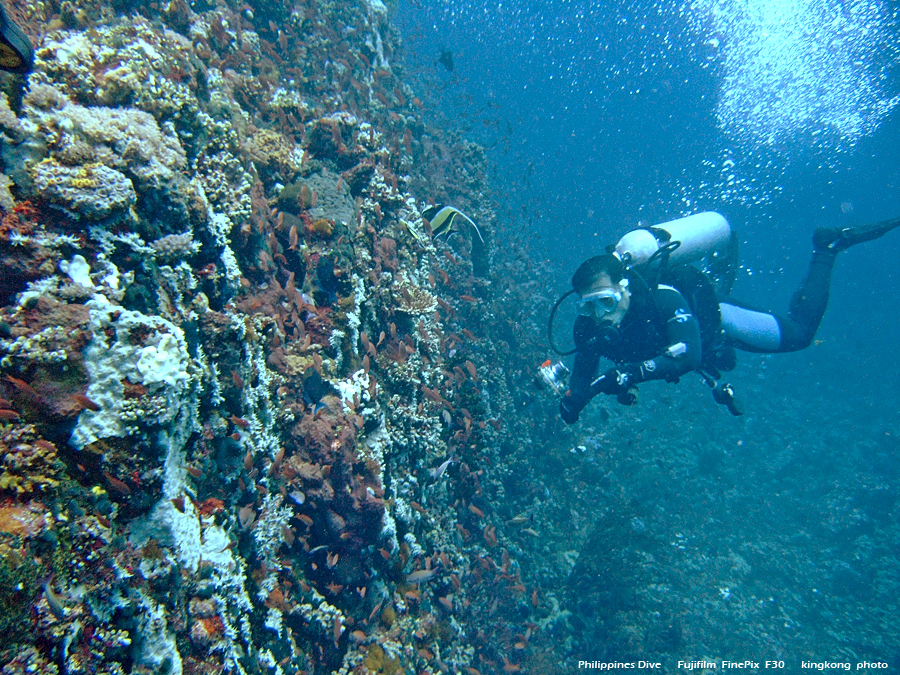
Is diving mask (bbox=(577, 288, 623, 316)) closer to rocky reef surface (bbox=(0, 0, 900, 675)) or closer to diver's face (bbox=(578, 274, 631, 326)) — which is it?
diver's face (bbox=(578, 274, 631, 326))

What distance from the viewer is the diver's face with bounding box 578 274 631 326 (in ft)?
18.1

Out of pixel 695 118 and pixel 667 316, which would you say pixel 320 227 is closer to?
pixel 667 316

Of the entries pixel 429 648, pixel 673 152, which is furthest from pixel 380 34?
pixel 673 152

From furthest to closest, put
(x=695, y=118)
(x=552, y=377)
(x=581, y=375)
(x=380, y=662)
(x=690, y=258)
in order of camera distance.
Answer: (x=695, y=118)
(x=690, y=258)
(x=581, y=375)
(x=552, y=377)
(x=380, y=662)

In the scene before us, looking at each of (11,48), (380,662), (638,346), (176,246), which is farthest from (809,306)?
(11,48)

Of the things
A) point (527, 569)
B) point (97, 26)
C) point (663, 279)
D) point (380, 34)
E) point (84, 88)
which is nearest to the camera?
point (84, 88)

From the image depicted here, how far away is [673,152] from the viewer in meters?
47.6

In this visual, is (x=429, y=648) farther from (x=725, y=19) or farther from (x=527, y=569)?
(x=725, y=19)

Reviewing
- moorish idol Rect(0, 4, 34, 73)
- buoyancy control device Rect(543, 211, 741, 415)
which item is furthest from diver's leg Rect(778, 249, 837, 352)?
moorish idol Rect(0, 4, 34, 73)

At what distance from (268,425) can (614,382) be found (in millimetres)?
4553

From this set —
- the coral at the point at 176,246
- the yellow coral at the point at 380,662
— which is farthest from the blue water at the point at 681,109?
the yellow coral at the point at 380,662

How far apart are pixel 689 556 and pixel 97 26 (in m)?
15.0

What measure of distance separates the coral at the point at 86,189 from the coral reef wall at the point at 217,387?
1 cm

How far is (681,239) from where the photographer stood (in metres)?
7.30
